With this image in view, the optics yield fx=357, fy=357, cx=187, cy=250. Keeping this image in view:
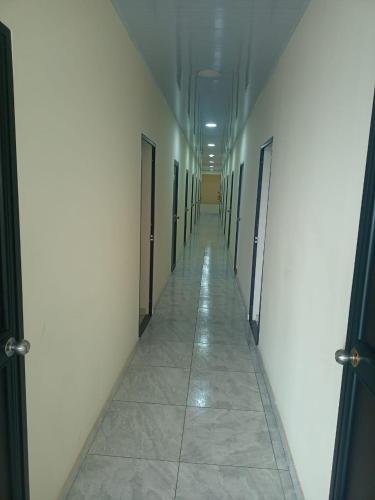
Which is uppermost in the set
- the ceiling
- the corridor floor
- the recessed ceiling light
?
the recessed ceiling light

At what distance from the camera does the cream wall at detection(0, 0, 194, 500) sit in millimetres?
1495

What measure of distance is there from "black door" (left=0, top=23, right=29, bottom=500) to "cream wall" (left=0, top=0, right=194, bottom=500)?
0.12 m

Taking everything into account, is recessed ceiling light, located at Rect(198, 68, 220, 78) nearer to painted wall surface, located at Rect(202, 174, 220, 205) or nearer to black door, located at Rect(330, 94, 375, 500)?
black door, located at Rect(330, 94, 375, 500)

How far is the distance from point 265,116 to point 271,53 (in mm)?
948

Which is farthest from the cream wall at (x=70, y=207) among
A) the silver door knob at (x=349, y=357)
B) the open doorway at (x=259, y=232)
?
the open doorway at (x=259, y=232)

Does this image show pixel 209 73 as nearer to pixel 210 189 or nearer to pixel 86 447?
pixel 86 447

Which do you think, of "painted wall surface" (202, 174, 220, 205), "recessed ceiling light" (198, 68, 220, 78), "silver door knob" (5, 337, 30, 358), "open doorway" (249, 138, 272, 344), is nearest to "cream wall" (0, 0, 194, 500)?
"silver door knob" (5, 337, 30, 358)

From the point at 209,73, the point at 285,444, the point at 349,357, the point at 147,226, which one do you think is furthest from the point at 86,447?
the point at 209,73

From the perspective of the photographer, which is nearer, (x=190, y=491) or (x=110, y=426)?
(x=190, y=491)

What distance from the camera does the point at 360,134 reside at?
140 cm

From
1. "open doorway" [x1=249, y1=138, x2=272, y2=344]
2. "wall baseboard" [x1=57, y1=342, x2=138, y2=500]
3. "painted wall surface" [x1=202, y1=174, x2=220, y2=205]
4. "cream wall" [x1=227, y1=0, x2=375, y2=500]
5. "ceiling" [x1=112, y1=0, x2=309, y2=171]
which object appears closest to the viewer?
"cream wall" [x1=227, y1=0, x2=375, y2=500]

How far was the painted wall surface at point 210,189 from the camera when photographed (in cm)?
2636

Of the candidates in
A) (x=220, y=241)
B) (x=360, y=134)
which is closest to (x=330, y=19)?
(x=360, y=134)

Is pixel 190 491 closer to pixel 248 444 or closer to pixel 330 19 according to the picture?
pixel 248 444
